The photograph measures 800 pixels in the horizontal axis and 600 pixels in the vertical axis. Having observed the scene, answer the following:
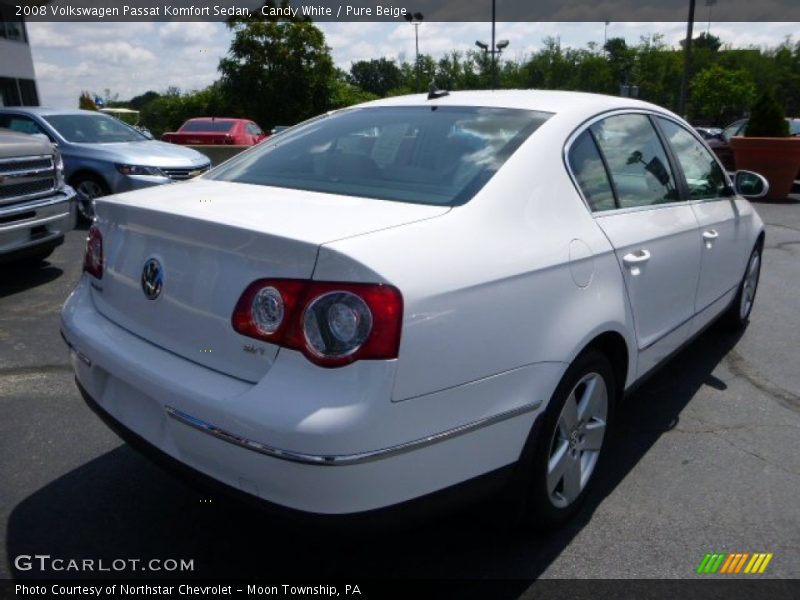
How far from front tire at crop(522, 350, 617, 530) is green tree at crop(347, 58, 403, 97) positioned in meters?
84.3

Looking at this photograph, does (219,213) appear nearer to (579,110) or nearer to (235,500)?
(235,500)

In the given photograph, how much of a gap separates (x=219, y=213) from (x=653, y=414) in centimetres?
264

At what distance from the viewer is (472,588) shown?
2.36m

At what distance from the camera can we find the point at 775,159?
12672 mm

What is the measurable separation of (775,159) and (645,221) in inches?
451

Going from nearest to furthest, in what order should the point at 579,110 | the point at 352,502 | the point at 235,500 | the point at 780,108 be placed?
the point at 352,502 → the point at 235,500 → the point at 579,110 → the point at 780,108

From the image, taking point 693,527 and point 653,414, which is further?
point 653,414

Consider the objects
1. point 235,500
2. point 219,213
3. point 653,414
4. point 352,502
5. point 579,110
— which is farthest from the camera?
point 653,414

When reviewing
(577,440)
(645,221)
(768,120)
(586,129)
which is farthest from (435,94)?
(768,120)

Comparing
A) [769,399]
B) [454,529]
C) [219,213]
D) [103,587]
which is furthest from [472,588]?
[769,399]

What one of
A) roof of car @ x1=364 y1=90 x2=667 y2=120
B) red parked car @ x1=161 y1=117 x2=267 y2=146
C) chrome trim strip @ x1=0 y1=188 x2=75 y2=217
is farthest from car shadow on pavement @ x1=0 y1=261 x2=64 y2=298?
red parked car @ x1=161 y1=117 x2=267 y2=146

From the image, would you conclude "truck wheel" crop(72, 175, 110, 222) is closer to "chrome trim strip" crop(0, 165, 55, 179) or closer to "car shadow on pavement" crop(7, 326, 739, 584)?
"chrome trim strip" crop(0, 165, 55, 179)

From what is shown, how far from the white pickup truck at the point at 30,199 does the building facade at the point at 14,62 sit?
27.1 meters

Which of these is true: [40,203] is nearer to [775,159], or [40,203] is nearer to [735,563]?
[735,563]
